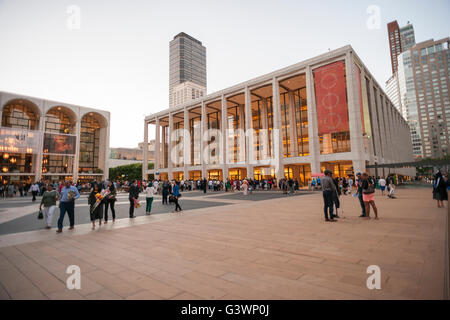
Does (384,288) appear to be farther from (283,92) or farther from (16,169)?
(16,169)

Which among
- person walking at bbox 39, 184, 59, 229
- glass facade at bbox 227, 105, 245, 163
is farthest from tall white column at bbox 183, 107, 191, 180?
person walking at bbox 39, 184, 59, 229

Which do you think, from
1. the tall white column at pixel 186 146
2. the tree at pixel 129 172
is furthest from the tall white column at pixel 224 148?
the tree at pixel 129 172

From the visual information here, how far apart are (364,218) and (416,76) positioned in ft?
478

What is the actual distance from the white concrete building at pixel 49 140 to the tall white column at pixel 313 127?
172ft

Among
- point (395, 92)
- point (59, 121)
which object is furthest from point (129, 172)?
point (395, 92)

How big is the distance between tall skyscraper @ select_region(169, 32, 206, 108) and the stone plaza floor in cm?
16499

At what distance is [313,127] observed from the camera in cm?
3112

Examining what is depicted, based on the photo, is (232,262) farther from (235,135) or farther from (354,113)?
(235,135)

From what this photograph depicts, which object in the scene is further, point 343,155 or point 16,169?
point 16,169

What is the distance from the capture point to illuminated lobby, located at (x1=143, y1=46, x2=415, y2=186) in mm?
29234

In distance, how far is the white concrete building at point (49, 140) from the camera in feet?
146

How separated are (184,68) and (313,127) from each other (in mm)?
161007

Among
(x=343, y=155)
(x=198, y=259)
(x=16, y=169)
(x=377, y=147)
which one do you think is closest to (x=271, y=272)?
(x=198, y=259)

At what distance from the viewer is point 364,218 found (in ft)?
25.2
